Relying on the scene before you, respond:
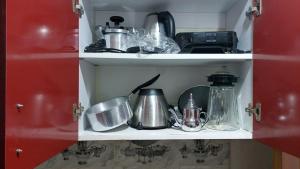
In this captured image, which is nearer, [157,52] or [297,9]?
[297,9]

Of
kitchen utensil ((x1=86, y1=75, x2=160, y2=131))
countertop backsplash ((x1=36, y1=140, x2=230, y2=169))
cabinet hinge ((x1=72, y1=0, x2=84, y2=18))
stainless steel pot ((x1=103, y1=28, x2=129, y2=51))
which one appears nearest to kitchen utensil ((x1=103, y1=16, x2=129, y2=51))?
stainless steel pot ((x1=103, y1=28, x2=129, y2=51))

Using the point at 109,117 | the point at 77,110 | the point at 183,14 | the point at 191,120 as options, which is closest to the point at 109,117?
the point at 109,117

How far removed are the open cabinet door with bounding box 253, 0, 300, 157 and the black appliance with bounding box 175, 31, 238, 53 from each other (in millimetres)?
99

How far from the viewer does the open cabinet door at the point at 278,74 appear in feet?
2.15

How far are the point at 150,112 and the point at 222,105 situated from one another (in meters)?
0.34

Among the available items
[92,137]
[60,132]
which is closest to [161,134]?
[92,137]

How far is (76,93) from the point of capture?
897 mm

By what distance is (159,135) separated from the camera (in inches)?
35.8

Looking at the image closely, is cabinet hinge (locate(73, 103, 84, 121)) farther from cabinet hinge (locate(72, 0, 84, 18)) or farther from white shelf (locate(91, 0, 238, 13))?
white shelf (locate(91, 0, 238, 13))

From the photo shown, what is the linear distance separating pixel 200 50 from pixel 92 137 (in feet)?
1.77

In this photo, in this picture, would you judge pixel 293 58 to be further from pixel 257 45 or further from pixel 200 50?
pixel 200 50

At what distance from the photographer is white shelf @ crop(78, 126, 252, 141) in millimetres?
906
